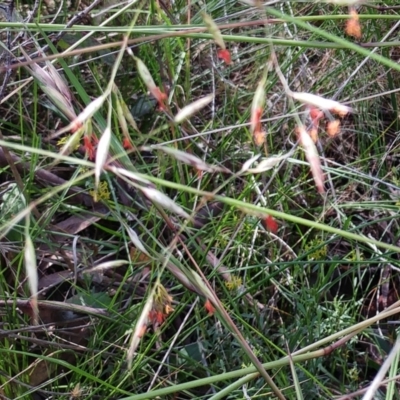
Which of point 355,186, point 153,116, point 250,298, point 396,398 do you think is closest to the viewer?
point 396,398

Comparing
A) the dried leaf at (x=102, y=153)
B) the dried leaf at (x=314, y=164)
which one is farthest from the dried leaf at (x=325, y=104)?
the dried leaf at (x=102, y=153)

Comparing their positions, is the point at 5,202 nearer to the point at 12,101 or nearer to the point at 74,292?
the point at 74,292

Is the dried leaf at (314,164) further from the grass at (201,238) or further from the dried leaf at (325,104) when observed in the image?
the grass at (201,238)

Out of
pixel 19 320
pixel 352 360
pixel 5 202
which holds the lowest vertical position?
pixel 352 360

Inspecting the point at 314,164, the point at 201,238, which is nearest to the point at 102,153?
the point at 314,164

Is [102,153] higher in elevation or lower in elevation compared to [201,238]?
higher

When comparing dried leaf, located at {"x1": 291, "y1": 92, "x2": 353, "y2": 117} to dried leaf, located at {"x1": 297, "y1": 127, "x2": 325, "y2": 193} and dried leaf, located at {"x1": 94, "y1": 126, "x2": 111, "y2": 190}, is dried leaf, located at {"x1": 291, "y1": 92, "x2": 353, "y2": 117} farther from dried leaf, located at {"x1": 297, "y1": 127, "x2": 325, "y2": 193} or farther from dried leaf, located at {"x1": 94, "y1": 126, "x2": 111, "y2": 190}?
dried leaf, located at {"x1": 94, "y1": 126, "x2": 111, "y2": 190}

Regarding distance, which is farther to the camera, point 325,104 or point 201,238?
point 201,238

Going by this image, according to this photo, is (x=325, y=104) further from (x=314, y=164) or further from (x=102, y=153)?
(x=102, y=153)

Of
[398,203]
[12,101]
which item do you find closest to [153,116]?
[12,101]

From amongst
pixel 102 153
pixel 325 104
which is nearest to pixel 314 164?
pixel 325 104
